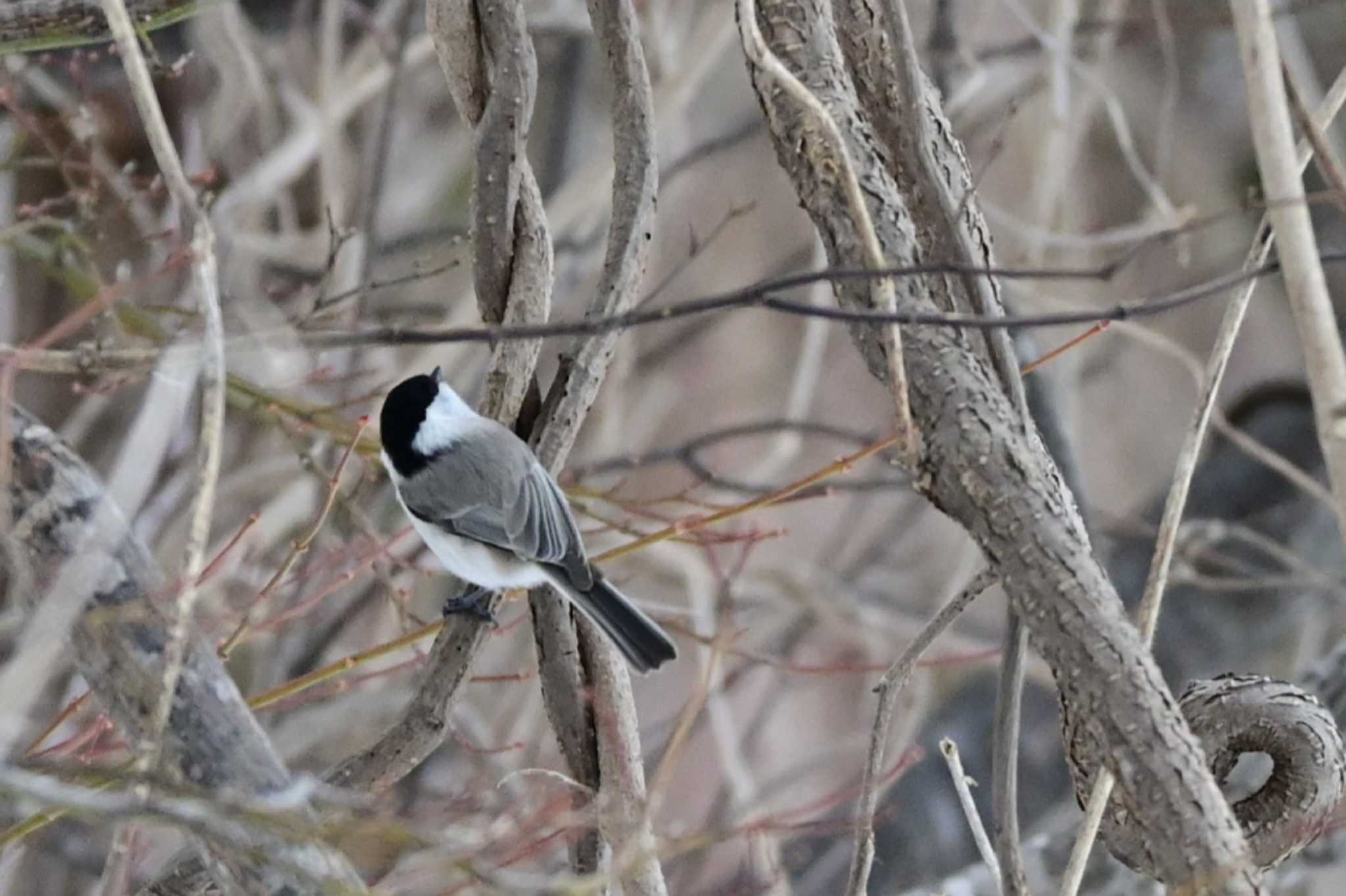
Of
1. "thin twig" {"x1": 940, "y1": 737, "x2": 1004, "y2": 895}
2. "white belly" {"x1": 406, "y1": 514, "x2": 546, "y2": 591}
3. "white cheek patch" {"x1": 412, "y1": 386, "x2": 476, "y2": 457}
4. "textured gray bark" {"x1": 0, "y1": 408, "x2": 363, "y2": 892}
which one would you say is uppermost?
"white cheek patch" {"x1": 412, "y1": 386, "x2": 476, "y2": 457}

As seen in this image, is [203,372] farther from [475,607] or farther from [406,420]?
[406,420]

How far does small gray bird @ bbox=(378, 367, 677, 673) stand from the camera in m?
0.96

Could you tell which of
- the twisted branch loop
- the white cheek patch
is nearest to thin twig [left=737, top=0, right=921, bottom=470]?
the twisted branch loop

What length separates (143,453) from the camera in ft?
4.23

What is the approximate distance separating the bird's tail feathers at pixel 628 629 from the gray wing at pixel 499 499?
0.22ft

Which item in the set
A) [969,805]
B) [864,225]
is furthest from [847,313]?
[969,805]

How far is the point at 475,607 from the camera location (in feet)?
3.05

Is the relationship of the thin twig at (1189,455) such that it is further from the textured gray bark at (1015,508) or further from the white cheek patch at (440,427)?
the white cheek patch at (440,427)

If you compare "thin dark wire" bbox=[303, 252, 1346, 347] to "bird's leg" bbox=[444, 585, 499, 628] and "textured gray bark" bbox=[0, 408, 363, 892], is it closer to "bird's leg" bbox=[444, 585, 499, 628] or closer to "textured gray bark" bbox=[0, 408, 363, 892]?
"textured gray bark" bbox=[0, 408, 363, 892]

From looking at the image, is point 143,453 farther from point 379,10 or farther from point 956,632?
point 956,632

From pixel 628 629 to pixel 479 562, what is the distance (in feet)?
0.89

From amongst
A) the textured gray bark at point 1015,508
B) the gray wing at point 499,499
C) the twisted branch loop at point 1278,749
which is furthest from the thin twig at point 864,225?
the gray wing at point 499,499

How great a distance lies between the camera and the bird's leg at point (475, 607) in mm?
893

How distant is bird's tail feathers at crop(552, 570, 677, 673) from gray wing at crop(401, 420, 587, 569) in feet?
0.22
